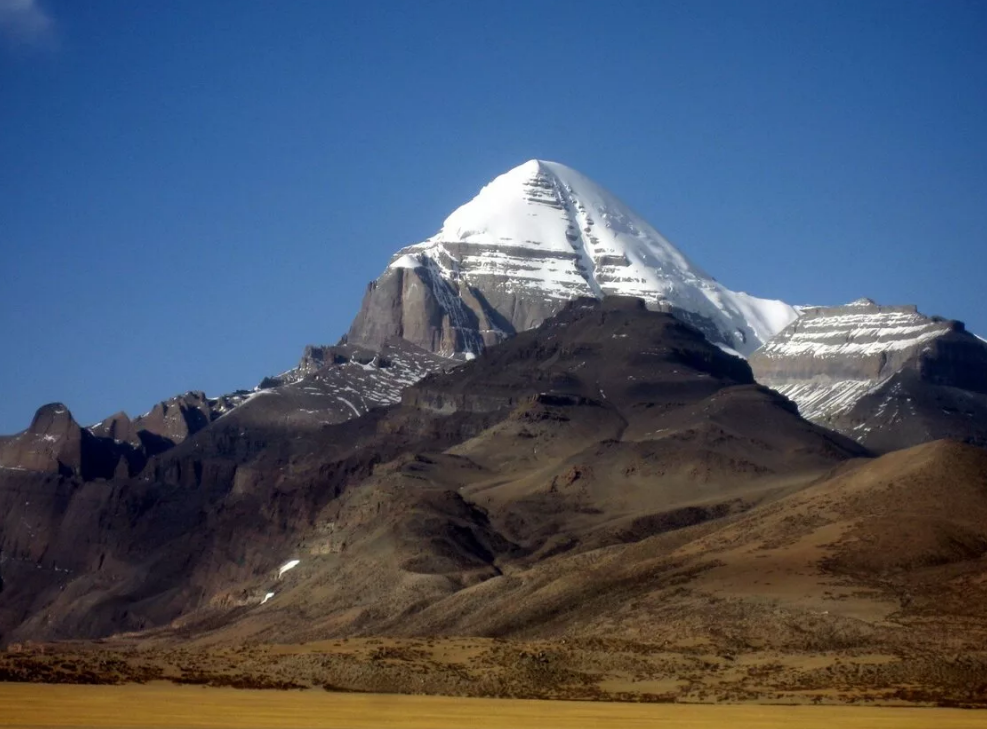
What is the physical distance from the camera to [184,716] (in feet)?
264

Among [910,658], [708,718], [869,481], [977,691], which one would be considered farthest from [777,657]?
[869,481]

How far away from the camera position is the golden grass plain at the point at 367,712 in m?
79.1

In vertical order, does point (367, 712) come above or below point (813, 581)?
below

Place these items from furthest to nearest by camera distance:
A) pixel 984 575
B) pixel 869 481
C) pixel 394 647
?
pixel 869 481 → pixel 984 575 → pixel 394 647

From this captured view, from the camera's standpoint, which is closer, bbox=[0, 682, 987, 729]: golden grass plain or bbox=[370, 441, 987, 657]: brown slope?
bbox=[0, 682, 987, 729]: golden grass plain

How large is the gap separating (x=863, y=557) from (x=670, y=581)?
1759cm

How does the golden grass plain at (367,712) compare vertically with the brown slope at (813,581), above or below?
below

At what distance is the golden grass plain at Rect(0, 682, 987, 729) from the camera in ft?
260

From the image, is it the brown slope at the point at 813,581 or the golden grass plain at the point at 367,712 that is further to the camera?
the brown slope at the point at 813,581

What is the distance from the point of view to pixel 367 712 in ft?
285

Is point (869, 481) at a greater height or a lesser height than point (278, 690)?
greater

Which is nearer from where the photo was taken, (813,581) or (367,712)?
(367,712)

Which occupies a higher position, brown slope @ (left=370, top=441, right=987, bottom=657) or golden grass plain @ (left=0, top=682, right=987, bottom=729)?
brown slope @ (left=370, top=441, right=987, bottom=657)

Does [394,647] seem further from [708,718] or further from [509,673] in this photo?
[708,718]
